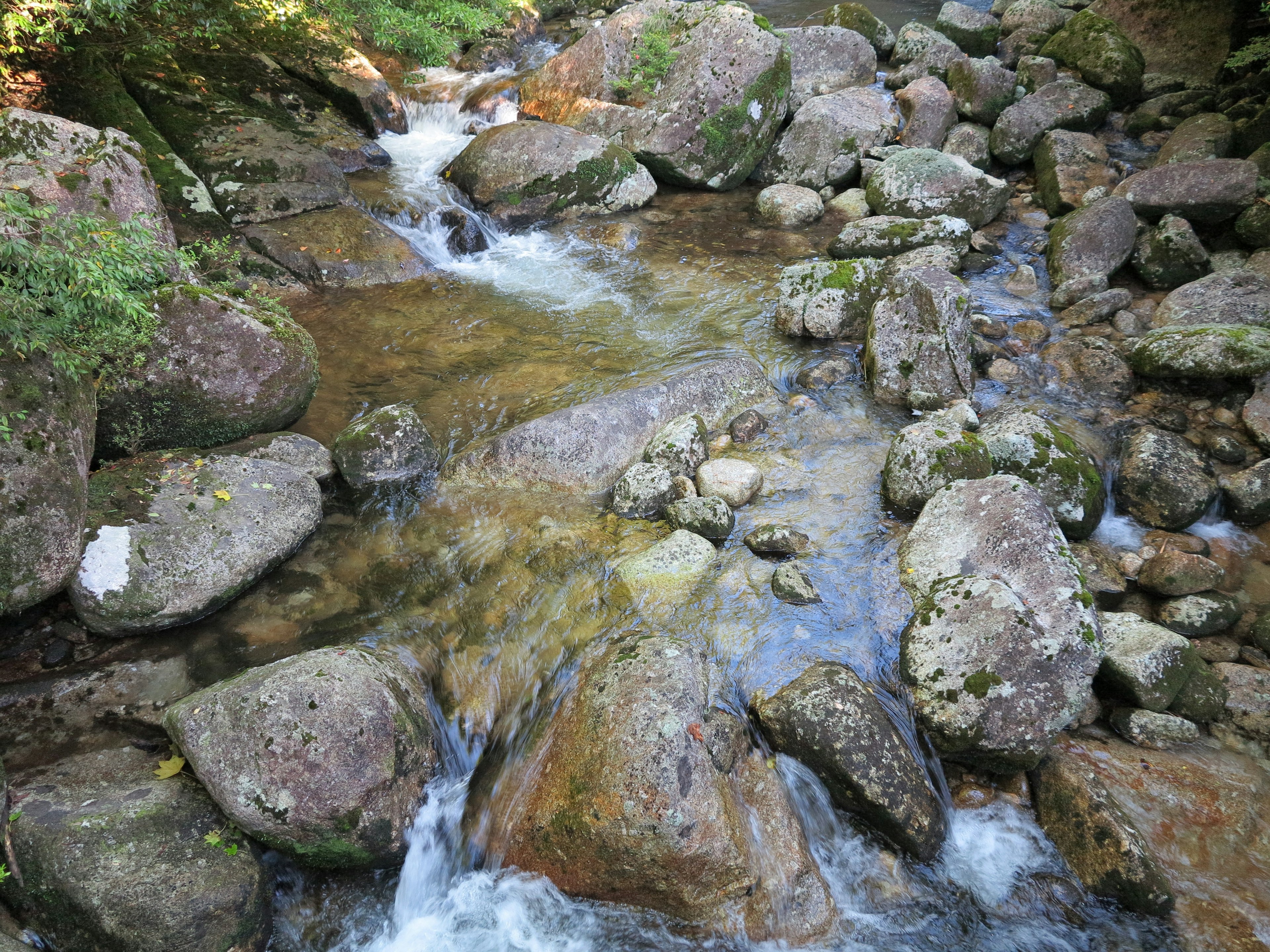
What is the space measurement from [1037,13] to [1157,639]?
15742 millimetres

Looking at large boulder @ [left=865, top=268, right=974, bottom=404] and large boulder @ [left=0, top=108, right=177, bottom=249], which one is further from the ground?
large boulder @ [left=0, top=108, right=177, bottom=249]

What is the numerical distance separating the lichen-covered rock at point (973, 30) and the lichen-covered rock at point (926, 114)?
142 inches

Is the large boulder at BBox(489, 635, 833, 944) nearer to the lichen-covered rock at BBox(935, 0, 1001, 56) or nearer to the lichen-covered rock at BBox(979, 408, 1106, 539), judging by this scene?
the lichen-covered rock at BBox(979, 408, 1106, 539)

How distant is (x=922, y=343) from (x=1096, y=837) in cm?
482

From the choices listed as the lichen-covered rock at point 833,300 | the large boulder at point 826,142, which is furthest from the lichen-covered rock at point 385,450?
the large boulder at point 826,142

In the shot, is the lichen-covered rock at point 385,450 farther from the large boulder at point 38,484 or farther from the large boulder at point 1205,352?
the large boulder at point 1205,352

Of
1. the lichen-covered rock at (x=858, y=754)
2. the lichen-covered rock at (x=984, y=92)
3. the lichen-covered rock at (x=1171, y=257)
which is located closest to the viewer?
the lichen-covered rock at (x=858, y=754)

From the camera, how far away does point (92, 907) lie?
3.56 m

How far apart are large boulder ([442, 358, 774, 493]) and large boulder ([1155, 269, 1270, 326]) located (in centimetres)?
554

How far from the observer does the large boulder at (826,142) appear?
11984 mm

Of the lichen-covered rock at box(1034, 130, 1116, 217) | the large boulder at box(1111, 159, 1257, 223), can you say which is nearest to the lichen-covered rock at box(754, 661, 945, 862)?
the large boulder at box(1111, 159, 1257, 223)

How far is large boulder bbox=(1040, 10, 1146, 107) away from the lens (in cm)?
1245

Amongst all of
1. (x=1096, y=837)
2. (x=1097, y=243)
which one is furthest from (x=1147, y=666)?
(x=1097, y=243)

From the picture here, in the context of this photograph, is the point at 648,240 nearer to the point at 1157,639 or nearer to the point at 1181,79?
the point at 1157,639
